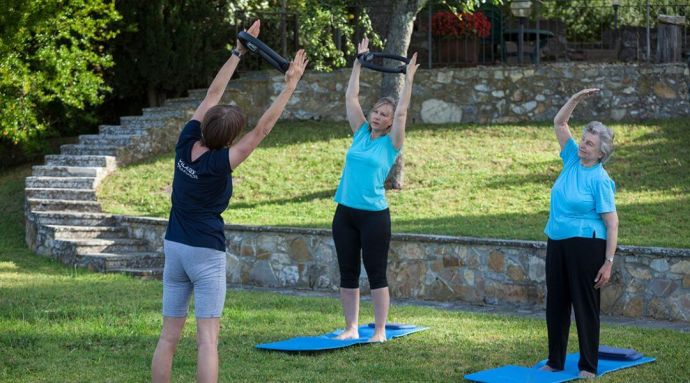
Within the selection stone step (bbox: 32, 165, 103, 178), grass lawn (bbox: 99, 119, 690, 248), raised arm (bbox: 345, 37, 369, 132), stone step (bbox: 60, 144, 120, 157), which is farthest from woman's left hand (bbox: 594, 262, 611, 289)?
stone step (bbox: 60, 144, 120, 157)

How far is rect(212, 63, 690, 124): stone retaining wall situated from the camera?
55.1 feet

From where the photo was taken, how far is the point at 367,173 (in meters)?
7.71

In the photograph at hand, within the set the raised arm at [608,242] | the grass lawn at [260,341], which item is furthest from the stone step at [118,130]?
the raised arm at [608,242]

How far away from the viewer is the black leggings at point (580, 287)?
22.1 feet

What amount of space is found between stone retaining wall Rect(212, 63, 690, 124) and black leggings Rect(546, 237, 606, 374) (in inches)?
408

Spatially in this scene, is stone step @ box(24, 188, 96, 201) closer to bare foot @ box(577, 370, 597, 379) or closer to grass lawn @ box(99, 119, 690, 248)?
grass lawn @ box(99, 119, 690, 248)

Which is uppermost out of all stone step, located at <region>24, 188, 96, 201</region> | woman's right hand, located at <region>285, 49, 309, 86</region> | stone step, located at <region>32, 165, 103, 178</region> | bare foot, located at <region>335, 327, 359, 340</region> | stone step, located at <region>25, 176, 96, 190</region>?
woman's right hand, located at <region>285, 49, 309, 86</region>

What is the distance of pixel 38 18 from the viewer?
49.5 ft

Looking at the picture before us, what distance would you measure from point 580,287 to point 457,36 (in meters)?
11.7

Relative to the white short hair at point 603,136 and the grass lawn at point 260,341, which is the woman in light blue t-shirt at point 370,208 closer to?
the grass lawn at point 260,341

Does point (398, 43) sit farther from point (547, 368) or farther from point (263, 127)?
point (263, 127)

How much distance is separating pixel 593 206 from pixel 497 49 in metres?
12.0

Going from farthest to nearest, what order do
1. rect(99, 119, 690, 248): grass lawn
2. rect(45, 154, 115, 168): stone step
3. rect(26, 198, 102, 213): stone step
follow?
1. rect(45, 154, 115, 168): stone step
2. rect(26, 198, 102, 213): stone step
3. rect(99, 119, 690, 248): grass lawn

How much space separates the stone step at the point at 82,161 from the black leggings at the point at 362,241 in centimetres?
890
